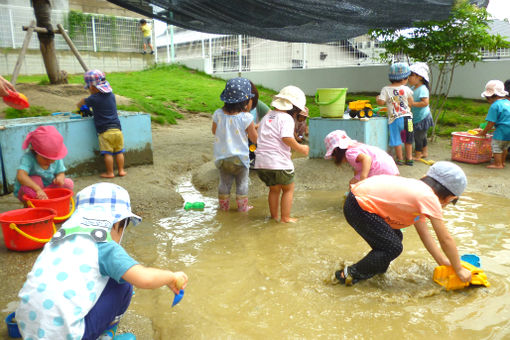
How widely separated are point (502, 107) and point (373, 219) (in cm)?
445

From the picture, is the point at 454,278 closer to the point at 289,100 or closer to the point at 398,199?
the point at 398,199

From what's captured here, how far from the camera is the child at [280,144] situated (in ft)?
13.3

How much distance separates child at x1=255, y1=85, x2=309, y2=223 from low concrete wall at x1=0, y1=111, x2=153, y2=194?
99.9 inches

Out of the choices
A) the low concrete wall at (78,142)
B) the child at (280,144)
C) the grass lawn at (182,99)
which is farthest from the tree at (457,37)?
the low concrete wall at (78,142)

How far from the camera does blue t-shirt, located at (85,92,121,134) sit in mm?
5398

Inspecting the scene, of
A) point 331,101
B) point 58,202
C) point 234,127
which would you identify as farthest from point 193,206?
point 331,101

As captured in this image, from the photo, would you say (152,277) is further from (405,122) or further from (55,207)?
(405,122)

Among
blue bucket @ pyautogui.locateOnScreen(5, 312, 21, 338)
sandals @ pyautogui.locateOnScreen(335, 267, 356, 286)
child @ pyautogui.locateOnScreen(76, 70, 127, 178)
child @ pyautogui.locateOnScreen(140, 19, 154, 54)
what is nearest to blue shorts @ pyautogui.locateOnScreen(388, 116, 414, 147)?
sandals @ pyautogui.locateOnScreen(335, 267, 356, 286)

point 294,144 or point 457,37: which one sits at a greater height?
point 457,37

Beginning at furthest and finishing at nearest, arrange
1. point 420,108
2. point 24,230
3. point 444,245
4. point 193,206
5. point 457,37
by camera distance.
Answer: point 457,37
point 420,108
point 193,206
point 24,230
point 444,245

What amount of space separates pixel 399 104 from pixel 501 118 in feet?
4.82

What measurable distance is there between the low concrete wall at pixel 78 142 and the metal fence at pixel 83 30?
10.6 metres

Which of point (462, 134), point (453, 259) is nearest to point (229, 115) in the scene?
point (453, 259)

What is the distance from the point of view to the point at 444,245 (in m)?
2.52
